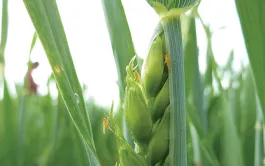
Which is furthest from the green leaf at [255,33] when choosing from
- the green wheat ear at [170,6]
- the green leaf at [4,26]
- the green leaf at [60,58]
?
the green leaf at [4,26]

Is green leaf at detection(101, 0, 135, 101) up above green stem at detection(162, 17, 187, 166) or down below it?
above

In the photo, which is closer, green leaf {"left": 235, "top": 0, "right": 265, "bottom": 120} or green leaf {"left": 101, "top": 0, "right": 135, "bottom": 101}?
green leaf {"left": 235, "top": 0, "right": 265, "bottom": 120}

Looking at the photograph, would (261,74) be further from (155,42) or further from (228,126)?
(228,126)

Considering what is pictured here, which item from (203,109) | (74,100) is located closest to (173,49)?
(74,100)

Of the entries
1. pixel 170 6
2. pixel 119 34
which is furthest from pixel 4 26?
pixel 170 6

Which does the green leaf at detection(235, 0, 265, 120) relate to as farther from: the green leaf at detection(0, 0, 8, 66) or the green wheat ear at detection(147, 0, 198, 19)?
the green leaf at detection(0, 0, 8, 66)

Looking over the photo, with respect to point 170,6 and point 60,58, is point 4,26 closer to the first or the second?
point 60,58

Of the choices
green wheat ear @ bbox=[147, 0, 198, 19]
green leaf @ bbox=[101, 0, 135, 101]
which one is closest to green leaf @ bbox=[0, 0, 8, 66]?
green leaf @ bbox=[101, 0, 135, 101]

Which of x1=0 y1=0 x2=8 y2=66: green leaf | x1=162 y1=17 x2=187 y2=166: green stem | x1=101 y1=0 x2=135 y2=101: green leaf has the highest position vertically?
x1=0 y1=0 x2=8 y2=66: green leaf
